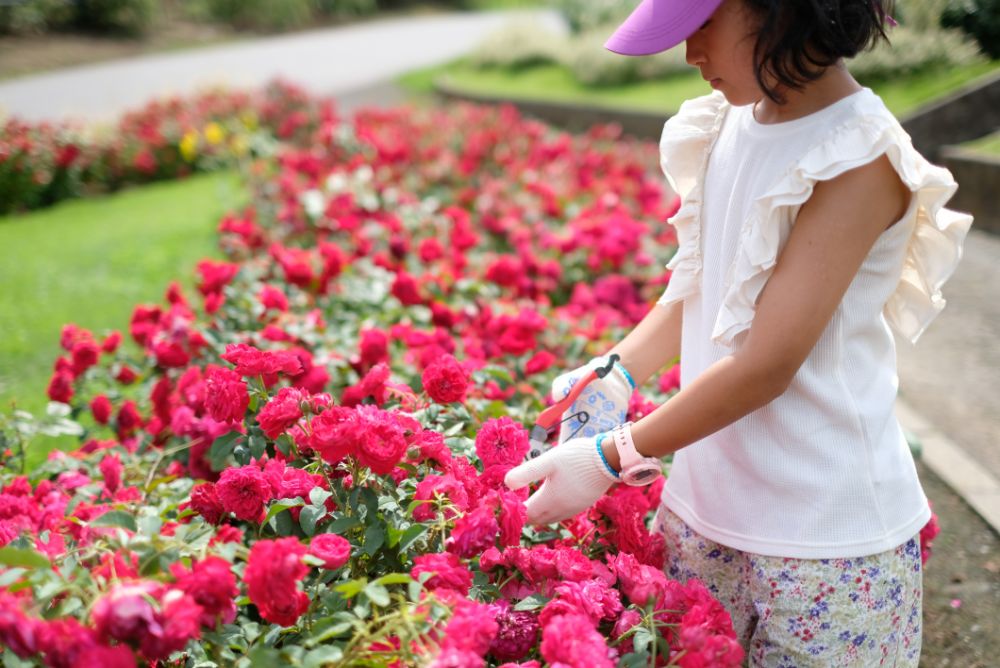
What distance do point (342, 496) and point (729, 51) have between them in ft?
2.87

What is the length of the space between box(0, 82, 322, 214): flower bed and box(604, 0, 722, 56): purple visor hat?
6.20 meters

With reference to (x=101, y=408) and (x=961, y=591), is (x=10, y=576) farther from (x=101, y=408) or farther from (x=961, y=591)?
(x=961, y=591)

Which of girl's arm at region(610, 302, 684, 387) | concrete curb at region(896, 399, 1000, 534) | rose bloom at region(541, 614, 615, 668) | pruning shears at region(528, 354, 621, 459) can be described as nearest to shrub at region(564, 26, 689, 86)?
concrete curb at region(896, 399, 1000, 534)

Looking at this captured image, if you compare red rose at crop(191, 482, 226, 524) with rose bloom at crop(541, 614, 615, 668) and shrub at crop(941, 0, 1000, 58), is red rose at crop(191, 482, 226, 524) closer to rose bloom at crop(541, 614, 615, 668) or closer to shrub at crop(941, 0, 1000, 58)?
rose bloom at crop(541, 614, 615, 668)

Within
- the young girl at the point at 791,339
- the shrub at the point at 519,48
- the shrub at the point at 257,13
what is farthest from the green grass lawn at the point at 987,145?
the shrub at the point at 257,13

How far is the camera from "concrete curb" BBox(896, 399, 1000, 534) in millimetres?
2559

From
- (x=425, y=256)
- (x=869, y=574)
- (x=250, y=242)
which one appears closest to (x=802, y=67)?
(x=869, y=574)

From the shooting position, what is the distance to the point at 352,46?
68.2ft

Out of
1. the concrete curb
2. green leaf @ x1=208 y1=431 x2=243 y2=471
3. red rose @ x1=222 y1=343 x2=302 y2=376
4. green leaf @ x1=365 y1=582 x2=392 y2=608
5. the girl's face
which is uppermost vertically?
the girl's face

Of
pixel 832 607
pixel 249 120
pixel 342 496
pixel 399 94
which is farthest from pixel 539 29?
pixel 832 607

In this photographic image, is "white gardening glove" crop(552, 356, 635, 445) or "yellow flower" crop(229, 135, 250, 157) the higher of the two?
"white gardening glove" crop(552, 356, 635, 445)

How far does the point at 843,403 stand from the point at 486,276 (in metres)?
2.11

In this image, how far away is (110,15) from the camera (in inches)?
842

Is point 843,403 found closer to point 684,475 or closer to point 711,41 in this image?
point 684,475
